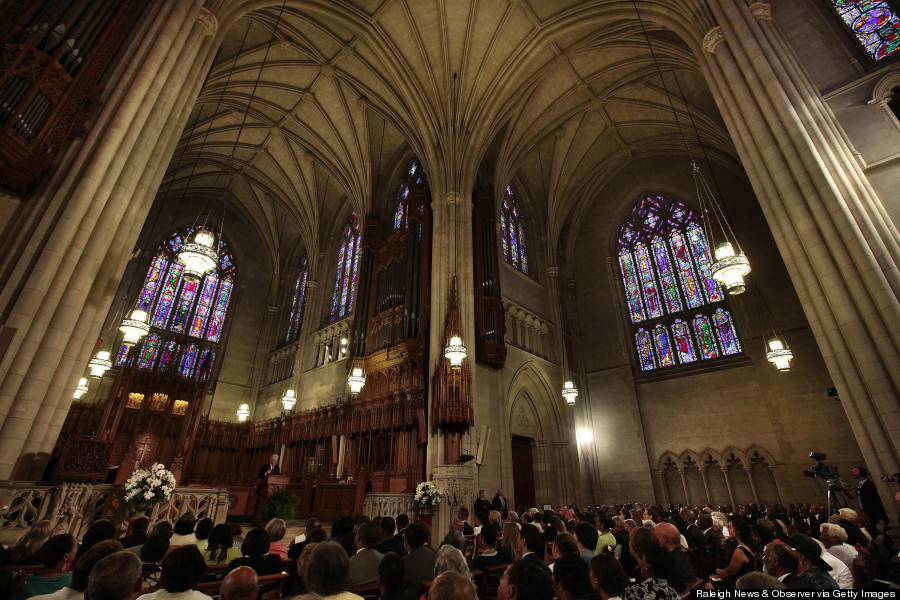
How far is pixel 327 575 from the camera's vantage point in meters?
2.32

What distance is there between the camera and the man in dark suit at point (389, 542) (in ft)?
13.3

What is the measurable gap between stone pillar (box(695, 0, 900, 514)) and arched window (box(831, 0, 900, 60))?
4.89 feet

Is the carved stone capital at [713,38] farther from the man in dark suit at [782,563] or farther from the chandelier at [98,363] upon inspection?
the chandelier at [98,363]

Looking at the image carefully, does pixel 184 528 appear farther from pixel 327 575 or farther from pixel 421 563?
pixel 327 575

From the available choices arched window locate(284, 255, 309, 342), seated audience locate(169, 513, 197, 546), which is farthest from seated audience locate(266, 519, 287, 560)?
arched window locate(284, 255, 309, 342)

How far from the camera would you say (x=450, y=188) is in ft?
50.1

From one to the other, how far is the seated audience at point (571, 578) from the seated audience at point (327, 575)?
1174mm

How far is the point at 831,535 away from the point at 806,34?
370 inches

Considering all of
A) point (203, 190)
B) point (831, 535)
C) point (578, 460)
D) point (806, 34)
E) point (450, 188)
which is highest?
point (203, 190)

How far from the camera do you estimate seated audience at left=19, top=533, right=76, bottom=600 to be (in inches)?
95.6

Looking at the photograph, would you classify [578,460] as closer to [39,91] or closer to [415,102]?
[415,102]

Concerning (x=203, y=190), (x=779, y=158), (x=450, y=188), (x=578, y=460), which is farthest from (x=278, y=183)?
(x=779, y=158)

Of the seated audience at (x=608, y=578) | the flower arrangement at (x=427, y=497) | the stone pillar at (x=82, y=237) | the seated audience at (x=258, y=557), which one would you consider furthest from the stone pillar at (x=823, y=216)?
the stone pillar at (x=82, y=237)

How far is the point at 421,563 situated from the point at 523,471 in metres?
12.5
